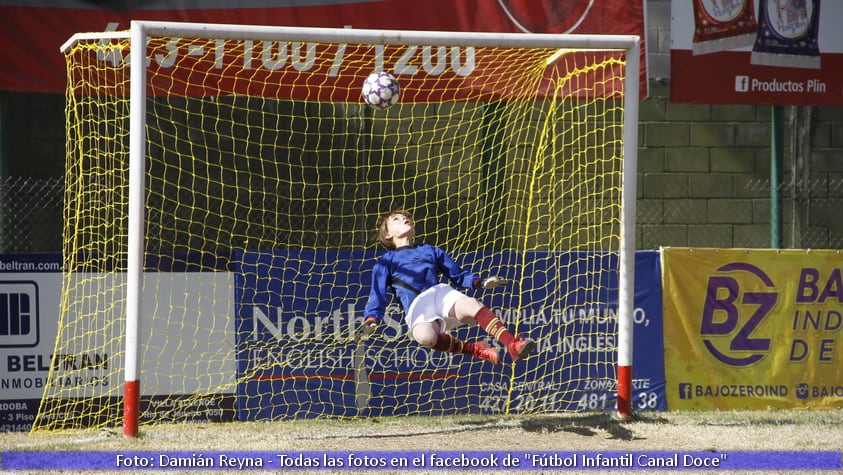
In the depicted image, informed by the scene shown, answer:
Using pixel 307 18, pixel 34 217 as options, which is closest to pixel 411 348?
pixel 307 18

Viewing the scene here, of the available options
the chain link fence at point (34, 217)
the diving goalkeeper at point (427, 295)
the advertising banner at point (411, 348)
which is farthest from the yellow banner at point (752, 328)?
the chain link fence at point (34, 217)

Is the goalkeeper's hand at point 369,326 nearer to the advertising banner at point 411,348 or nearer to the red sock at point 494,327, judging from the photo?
the red sock at point 494,327

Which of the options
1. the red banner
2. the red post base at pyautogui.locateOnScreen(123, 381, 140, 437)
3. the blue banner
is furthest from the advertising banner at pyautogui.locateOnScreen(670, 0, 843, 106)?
the red post base at pyautogui.locateOnScreen(123, 381, 140, 437)

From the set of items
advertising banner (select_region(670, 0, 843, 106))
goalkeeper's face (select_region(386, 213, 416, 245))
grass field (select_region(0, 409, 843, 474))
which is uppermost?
advertising banner (select_region(670, 0, 843, 106))

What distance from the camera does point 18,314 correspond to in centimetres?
717

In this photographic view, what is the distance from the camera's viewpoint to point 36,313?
7207mm

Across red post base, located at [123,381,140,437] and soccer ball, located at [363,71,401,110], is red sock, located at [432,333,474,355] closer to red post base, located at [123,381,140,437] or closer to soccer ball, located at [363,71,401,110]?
soccer ball, located at [363,71,401,110]

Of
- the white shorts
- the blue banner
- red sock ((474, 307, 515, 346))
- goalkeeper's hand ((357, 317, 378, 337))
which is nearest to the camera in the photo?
the blue banner

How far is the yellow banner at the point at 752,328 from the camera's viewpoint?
26.0 feet

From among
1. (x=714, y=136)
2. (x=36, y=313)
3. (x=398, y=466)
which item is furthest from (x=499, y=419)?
(x=714, y=136)

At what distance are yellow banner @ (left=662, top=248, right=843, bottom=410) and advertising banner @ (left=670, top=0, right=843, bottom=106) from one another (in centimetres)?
253

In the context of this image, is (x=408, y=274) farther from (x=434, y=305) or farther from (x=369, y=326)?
(x=369, y=326)

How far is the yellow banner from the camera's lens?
7918mm

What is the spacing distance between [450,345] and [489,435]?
66 centimetres
